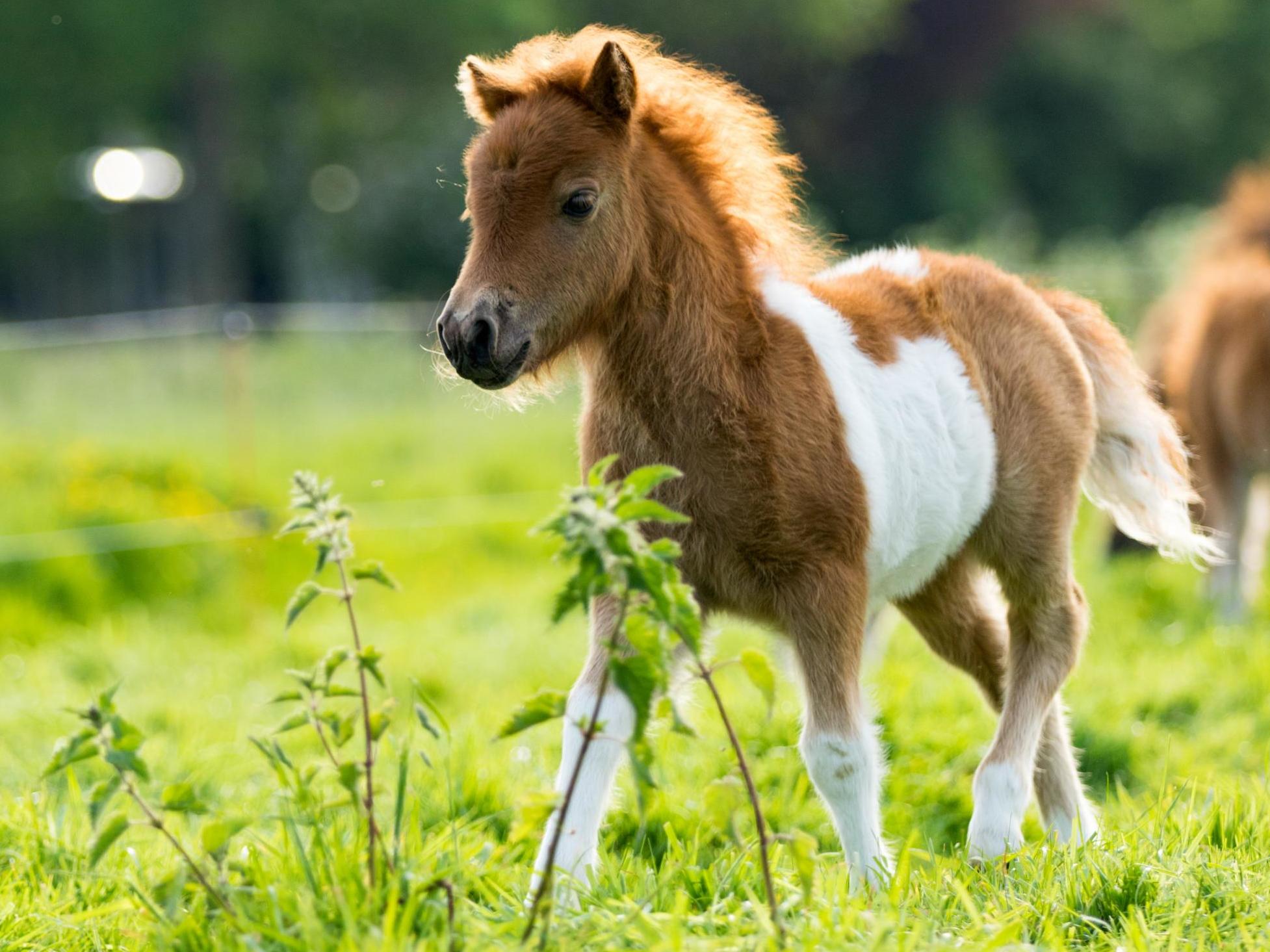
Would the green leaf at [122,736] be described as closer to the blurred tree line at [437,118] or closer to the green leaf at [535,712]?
the green leaf at [535,712]

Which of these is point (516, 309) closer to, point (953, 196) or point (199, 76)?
point (199, 76)

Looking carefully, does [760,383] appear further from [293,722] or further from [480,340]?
[293,722]

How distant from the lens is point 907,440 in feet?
11.4

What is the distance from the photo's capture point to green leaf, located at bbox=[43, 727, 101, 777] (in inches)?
91.5

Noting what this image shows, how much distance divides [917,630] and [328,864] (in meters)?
2.16

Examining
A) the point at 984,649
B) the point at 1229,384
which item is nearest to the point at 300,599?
the point at 984,649

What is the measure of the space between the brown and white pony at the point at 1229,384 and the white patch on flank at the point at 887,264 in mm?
4069

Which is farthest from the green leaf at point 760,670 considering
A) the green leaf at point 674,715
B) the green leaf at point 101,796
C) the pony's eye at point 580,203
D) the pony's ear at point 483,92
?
the pony's ear at point 483,92

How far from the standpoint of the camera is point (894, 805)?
163 inches

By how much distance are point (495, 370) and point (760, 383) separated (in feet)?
2.04

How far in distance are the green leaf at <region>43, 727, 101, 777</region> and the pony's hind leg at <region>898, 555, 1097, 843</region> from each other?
2.33m

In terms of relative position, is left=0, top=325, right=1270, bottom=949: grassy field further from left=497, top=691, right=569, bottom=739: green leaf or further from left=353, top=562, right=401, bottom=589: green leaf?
left=353, top=562, right=401, bottom=589: green leaf

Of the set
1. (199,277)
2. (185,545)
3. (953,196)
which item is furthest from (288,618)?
(953,196)

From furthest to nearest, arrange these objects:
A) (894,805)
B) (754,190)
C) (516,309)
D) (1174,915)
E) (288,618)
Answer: (894,805), (754,190), (516,309), (1174,915), (288,618)
